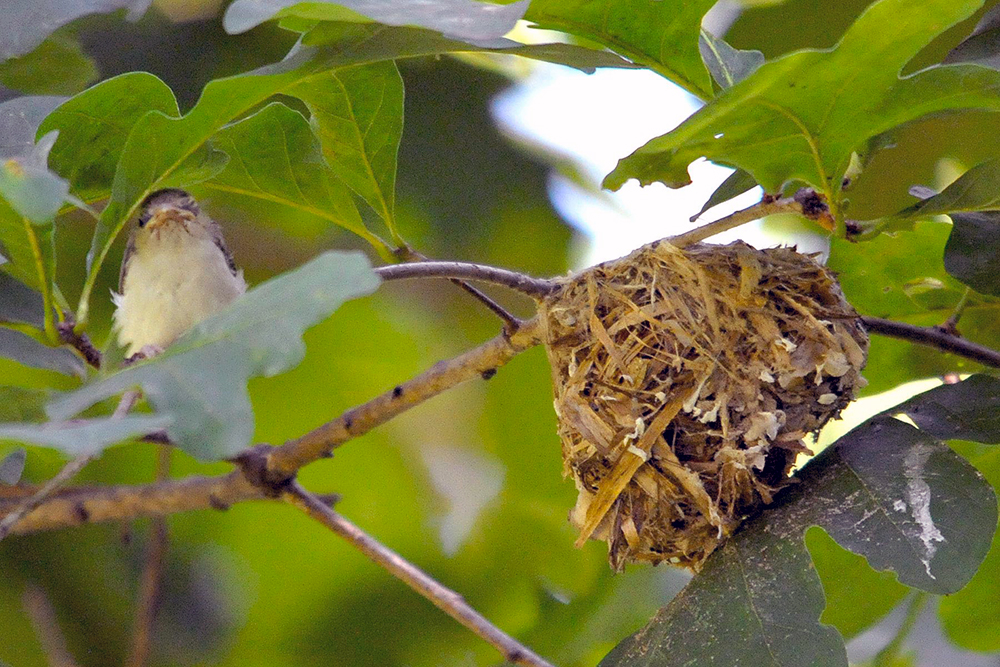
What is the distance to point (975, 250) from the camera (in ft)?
6.42

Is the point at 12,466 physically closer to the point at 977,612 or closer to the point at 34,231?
the point at 34,231

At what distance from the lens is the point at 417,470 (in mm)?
3807

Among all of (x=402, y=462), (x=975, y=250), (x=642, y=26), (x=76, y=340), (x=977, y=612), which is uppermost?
(x=642, y=26)

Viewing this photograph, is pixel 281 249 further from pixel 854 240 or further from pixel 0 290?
pixel 854 240

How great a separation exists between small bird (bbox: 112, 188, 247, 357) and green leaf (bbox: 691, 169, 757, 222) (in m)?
1.16

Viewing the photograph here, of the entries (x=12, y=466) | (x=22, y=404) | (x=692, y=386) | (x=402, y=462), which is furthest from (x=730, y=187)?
(x=402, y=462)

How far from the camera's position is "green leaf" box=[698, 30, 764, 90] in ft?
5.90

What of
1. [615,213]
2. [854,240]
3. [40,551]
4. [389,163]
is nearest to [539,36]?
[615,213]

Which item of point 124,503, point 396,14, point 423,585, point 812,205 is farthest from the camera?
point 124,503

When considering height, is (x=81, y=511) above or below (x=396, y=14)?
below

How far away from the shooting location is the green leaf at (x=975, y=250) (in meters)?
1.94

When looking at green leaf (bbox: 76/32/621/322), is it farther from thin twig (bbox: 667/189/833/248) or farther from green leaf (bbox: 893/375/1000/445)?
green leaf (bbox: 893/375/1000/445)

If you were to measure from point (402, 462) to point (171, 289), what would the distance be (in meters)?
1.46

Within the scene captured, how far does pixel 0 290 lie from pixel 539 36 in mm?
2437
